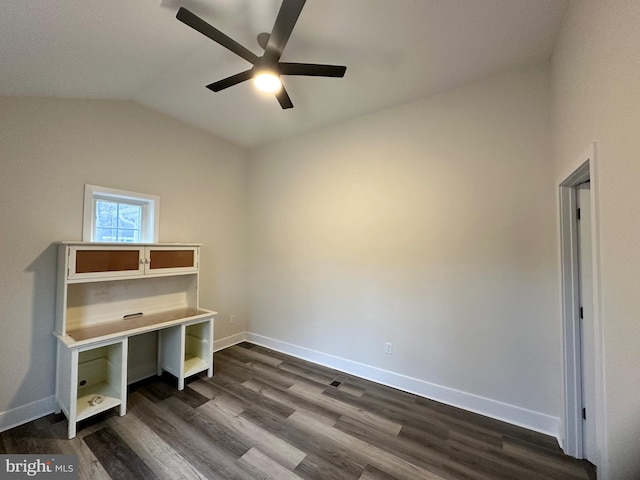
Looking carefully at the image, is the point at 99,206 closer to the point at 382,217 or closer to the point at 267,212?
the point at 267,212

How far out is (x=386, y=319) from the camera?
2.73 meters

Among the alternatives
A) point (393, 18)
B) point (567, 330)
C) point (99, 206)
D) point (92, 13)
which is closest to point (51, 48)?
point (92, 13)

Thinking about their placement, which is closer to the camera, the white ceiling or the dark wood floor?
the white ceiling

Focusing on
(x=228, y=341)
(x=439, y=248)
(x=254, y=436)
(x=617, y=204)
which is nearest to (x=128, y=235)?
(x=228, y=341)

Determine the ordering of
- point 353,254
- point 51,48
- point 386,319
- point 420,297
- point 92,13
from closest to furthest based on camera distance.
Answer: point 92,13
point 51,48
point 420,297
point 386,319
point 353,254

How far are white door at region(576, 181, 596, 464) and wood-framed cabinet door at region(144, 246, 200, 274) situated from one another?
3.52 meters

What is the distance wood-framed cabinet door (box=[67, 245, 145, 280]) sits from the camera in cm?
209

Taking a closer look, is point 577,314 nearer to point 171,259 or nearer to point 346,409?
point 346,409

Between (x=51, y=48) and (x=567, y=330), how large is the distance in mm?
3982

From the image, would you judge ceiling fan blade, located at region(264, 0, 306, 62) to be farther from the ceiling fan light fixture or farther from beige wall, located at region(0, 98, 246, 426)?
beige wall, located at region(0, 98, 246, 426)

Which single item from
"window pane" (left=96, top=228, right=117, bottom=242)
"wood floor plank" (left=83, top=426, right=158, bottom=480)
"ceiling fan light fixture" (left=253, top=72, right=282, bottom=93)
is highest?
"ceiling fan light fixture" (left=253, top=72, right=282, bottom=93)

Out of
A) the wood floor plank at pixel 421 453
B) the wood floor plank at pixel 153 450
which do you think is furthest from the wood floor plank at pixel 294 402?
the wood floor plank at pixel 153 450

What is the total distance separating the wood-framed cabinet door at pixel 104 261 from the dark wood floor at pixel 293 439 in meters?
1.22

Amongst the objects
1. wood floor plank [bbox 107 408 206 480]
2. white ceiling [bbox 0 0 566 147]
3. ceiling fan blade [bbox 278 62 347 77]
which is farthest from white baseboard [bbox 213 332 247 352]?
ceiling fan blade [bbox 278 62 347 77]
